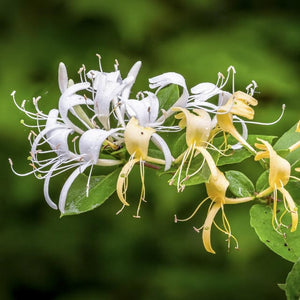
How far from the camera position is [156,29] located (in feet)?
6.09

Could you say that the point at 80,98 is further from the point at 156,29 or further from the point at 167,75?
the point at 156,29

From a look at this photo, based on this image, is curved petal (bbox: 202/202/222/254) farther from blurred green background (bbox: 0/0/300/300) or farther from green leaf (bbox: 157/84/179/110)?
blurred green background (bbox: 0/0/300/300)

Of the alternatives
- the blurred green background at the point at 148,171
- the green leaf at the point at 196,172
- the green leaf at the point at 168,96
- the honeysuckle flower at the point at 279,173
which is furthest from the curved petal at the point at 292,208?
the blurred green background at the point at 148,171

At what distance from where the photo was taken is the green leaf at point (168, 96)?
96cm

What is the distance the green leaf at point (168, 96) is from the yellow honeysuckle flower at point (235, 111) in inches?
3.8

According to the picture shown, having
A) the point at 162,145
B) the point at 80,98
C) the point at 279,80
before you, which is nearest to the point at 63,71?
the point at 80,98

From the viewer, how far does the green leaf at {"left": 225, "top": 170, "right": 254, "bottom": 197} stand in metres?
0.94

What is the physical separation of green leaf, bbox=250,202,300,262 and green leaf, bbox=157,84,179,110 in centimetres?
20

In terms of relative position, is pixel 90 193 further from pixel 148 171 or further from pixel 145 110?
pixel 148 171

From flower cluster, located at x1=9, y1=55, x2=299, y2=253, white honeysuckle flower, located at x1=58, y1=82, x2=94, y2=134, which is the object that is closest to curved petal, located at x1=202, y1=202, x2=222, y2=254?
flower cluster, located at x1=9, y1=55, x2=299, y2=253

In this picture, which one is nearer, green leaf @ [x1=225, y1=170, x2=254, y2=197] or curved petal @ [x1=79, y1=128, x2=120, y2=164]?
curved petal @ [x1=79, y1=128, x2=120, y2=164]

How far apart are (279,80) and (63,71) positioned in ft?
2.90

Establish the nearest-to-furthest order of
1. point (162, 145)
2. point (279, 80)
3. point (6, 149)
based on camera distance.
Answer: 1. point (162, 145)
2. point (279, 80)
3. point (6, 149)

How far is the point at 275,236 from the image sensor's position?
2.88 feet
